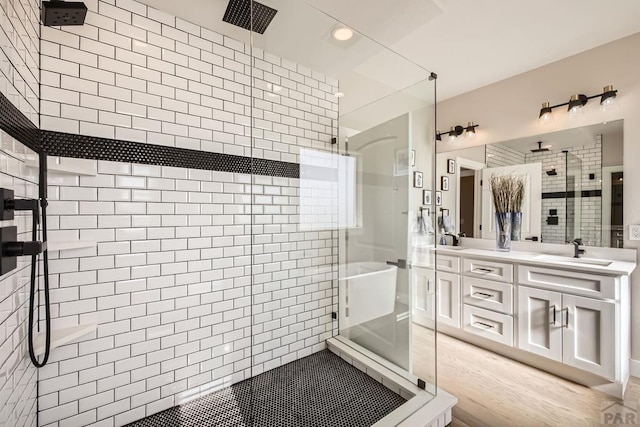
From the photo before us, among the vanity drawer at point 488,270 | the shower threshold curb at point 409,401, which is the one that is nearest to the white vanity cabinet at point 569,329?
the vanity drawer at point 488,270

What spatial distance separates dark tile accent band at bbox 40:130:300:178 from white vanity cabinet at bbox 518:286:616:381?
2.27m

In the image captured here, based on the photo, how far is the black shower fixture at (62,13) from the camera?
53.2 inches

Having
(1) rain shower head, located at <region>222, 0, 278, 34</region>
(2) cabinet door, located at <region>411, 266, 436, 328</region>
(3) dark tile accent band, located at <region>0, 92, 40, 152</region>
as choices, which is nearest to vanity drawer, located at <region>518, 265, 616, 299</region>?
(2) cabinet door, located at <region>411, 266, 436, 328</region>

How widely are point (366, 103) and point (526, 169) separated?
74.4 inches

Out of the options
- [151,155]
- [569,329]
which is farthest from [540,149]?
[151,155]

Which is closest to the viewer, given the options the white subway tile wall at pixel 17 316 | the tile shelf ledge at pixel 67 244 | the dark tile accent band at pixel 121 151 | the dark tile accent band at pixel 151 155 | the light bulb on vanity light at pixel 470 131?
the white subway tile wall at pixel 17 316

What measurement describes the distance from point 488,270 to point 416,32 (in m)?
2.19

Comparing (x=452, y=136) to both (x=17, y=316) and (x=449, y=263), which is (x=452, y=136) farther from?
(x=17, y=316)

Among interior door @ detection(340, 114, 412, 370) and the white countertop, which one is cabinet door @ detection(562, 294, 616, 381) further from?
interior door @ detection(340, 114, 412, 370)

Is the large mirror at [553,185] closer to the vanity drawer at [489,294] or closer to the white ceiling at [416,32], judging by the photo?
the vanity drawer at [489,294]

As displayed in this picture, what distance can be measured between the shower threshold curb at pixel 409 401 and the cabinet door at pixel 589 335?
112 cm

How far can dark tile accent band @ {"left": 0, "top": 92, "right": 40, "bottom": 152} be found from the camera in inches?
40.2

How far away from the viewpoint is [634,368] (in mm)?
2203

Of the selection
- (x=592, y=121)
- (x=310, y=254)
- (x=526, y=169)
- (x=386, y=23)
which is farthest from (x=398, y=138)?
(x=592, y=121)
